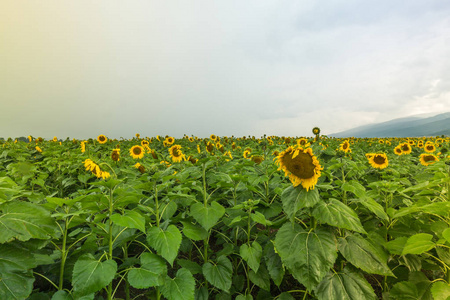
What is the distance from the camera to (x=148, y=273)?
177 cm

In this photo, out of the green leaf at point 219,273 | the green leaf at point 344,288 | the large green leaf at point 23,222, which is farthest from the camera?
the green leaf at point 219,273

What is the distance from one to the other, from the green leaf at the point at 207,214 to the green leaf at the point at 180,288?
0.49 m

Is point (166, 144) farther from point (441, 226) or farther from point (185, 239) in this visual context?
point (441, 226)

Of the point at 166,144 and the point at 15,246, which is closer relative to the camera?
the point at 15,246

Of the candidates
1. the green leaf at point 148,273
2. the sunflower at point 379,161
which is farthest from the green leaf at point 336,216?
the sunflower at point 379,161

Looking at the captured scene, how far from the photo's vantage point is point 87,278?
1541 millimetres

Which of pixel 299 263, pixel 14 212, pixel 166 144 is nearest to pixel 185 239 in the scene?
pixel 299 263

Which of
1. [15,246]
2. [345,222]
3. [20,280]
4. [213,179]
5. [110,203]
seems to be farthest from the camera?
[213,179]

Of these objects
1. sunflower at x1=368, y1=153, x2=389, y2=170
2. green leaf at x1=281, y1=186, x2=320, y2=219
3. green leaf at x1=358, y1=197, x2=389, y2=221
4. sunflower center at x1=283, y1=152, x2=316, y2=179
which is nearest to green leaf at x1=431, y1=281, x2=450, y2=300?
green leaf at x1=358, y1=197, x2=389, y2=221

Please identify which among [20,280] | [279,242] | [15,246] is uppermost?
[15,246]

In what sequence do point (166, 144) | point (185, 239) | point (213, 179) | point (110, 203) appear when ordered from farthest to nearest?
point (166, 144)
point (213, 179)
point (185, 239)
point (110, 203)

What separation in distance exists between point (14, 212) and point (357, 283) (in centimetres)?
270

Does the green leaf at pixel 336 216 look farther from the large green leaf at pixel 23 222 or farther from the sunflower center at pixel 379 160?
the sunflower center at pixel 379 160

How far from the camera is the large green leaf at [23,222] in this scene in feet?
4.56
